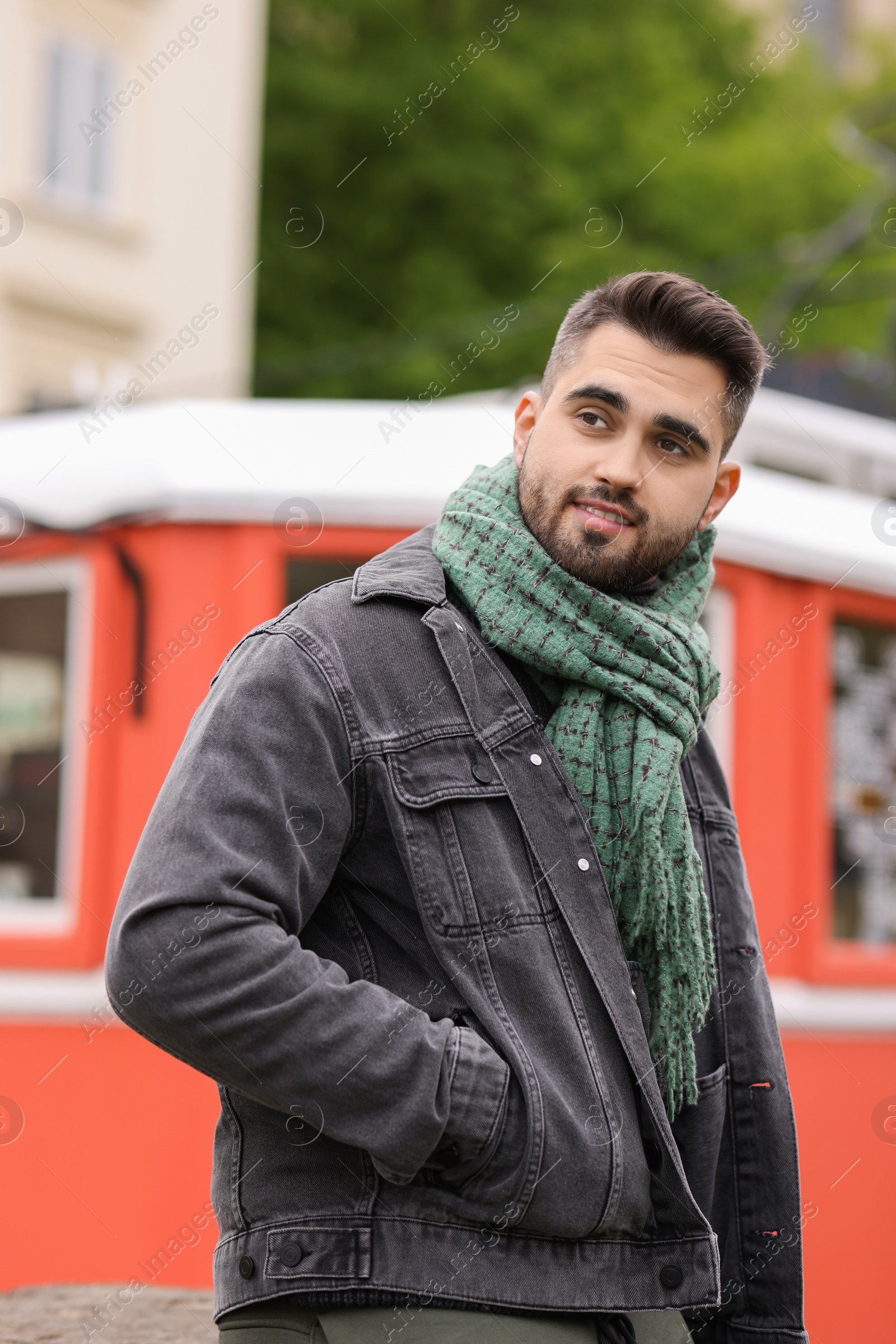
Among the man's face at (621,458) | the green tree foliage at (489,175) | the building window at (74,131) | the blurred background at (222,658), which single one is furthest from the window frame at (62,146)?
the man's face at (621,458)

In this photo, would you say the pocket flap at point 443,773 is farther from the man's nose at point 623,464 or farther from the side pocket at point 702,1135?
the side pocket at point 702,1135

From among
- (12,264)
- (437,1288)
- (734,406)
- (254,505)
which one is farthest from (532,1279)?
(12,264)

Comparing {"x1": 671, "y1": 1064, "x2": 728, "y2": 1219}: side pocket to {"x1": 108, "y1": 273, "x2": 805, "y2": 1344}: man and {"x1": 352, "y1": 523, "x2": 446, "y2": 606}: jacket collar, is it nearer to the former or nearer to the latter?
{"x1": 108, "y1": 273, "x2": 805, "y2": 1344}: man

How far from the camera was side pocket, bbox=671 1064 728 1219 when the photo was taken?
2.04 meters

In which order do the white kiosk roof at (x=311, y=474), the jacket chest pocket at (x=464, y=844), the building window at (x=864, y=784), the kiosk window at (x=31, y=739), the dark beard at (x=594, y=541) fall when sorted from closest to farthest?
the jacket chest pocket at (x=464, y=844)
the dark beard at (x=594, y=541)
the white kiosk roof at (x=311, y=474)
the kiosk window at (x=31, y=739)
the building window at (x=864, y=784)

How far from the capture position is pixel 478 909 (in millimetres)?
1725

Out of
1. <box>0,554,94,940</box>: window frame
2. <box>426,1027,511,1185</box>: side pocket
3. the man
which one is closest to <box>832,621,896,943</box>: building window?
<box>0,554,94,940</box>: window frame

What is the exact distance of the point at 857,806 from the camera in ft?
15.2

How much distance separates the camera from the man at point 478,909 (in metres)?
1.60

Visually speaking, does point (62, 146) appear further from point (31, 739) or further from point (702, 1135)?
point (702, 1135)

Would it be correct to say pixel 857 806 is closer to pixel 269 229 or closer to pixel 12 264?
pixel 12 264

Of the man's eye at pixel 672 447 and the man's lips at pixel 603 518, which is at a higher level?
the man's eye at pixel 672 447

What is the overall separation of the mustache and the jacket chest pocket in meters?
0.36

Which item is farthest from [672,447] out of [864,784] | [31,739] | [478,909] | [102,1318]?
[31,739]
